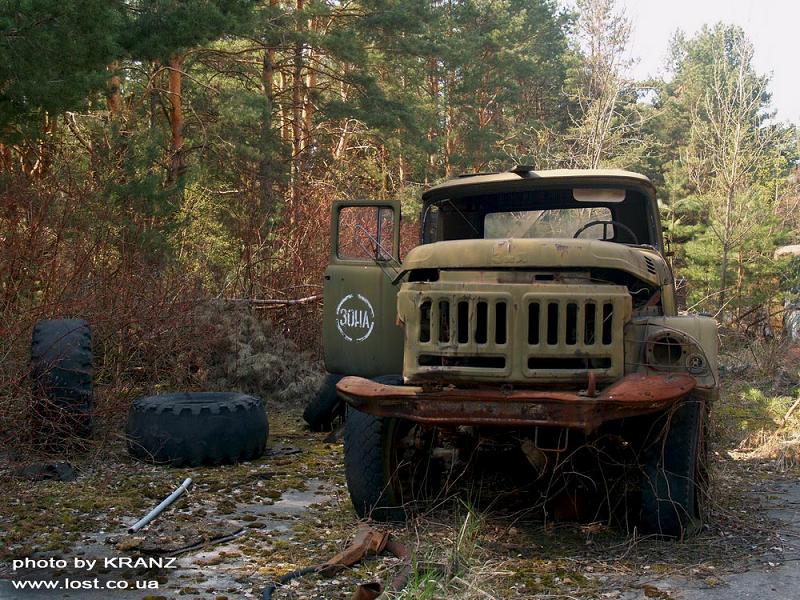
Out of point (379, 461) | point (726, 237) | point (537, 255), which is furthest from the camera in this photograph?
point (726, 237)

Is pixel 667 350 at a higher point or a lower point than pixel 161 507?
higher

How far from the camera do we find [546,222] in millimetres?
5801

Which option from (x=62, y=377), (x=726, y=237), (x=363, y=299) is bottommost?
(x=62, y=377)

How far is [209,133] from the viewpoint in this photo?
15578 millimetres

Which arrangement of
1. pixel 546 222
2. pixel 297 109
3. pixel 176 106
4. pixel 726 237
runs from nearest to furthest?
pixel 546 222
pixel 176 106
pixel 726 237
pixel 297 109

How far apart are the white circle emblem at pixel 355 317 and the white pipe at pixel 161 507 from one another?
1485mm

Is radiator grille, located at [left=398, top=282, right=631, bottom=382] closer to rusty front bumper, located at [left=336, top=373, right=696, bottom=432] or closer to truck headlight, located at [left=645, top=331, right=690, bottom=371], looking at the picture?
rusty front bumper, located at [left=336, top=373, right=696, bottom=432]

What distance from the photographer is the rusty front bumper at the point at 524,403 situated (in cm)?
389

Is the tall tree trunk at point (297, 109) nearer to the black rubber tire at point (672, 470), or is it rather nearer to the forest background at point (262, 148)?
the forest background at point (262, 148)

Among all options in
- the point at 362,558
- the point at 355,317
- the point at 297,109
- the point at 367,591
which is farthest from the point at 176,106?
the point at 367,591

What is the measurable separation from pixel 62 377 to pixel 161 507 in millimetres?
1750

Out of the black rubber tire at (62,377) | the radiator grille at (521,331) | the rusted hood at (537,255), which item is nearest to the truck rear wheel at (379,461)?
the radiator grille at (521,331)

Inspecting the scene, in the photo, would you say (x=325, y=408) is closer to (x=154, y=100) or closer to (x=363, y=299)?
(x=363, y=299)

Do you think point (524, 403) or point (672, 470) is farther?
point (672, 470)
